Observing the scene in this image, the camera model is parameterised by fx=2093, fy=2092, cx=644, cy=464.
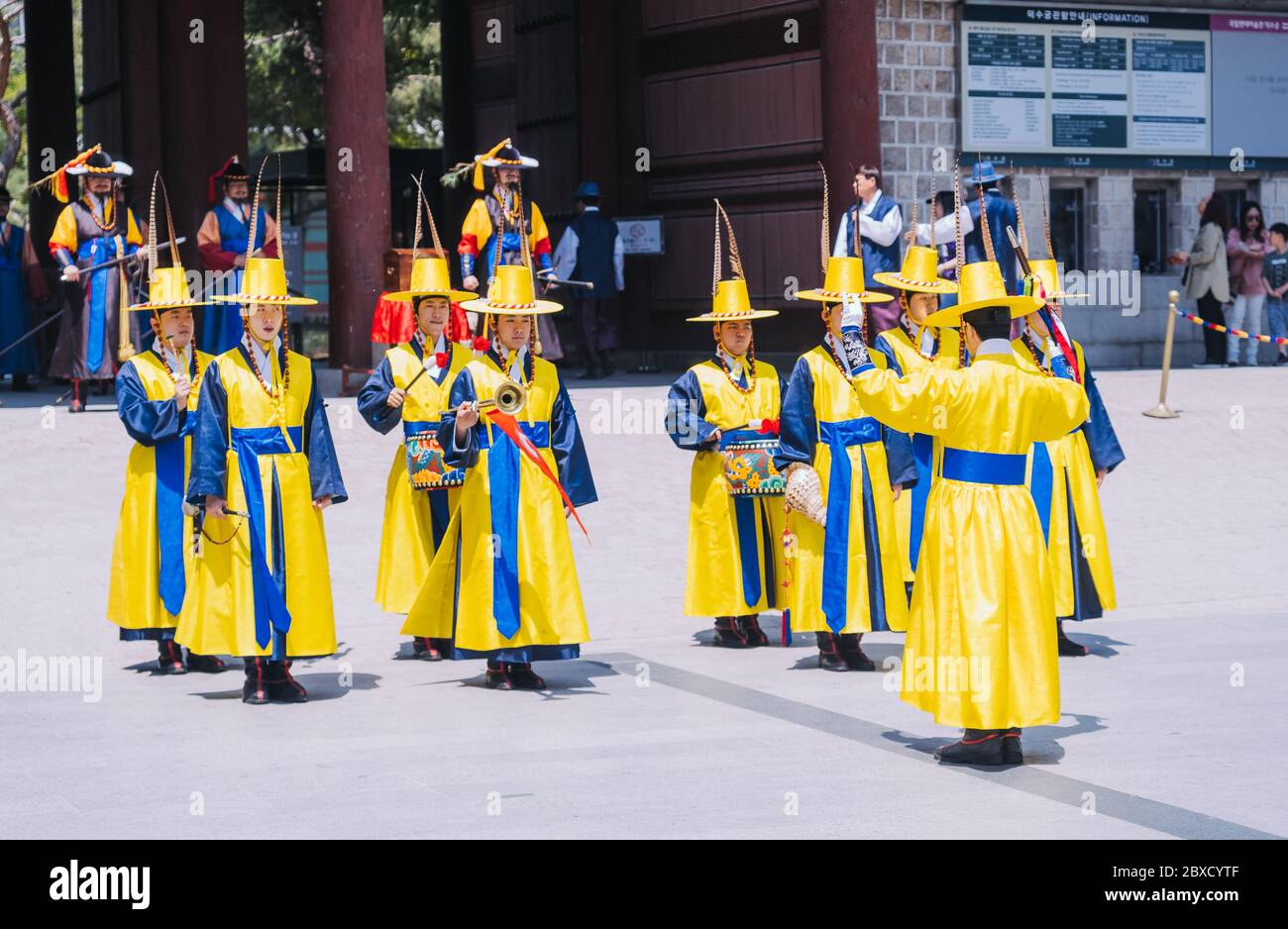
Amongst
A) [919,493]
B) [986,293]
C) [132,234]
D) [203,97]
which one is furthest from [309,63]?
[986,293]

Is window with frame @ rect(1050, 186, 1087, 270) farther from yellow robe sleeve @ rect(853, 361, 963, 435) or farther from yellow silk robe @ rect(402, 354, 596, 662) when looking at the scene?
yellow robe sleeve @ rect(853, 361, 963, 435)

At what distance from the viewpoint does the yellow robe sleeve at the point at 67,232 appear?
610 inches

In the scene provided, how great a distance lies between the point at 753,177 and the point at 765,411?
9.00 meters

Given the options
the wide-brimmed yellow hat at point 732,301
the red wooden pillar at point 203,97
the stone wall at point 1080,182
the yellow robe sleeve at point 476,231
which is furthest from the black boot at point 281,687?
the stone wall at point 1080,182

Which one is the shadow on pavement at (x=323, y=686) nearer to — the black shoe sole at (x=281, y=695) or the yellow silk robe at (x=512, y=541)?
the black shoe sole at (x=281, y=695)

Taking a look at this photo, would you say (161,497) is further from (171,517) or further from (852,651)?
(852,651)

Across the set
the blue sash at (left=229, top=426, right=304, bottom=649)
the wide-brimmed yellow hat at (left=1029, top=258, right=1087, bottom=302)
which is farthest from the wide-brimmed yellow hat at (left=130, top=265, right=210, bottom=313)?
the wide-brimmed yellow hat at (left=1029, top=258, right=1087, bottom=302)

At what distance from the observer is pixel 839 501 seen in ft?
30.8

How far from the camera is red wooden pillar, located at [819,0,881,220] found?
17438mm

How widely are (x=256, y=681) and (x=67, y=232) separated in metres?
7.91

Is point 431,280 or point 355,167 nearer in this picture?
point 431,280

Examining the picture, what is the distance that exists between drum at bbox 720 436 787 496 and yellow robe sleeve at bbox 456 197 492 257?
5.65m

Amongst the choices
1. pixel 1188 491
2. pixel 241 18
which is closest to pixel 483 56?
pixel 241 18

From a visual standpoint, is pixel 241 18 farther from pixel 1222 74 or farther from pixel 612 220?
pixel 1222 74
